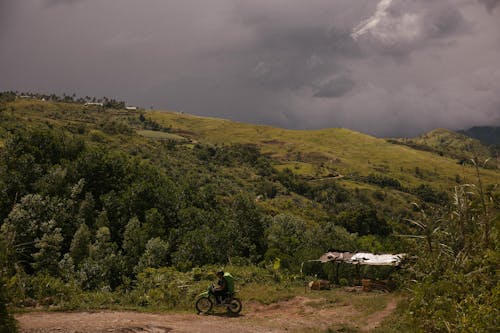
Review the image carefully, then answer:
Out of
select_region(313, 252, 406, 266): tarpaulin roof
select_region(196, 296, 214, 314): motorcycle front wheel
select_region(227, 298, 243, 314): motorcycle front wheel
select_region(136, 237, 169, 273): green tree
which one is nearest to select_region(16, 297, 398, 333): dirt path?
select_region(227, 298, 243, 314): motorcycle front wheel

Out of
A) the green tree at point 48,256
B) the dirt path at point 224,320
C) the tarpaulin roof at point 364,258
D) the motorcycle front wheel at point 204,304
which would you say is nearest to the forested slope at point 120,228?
the green tree at point 48,256

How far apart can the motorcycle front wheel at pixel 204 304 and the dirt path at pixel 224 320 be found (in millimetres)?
471

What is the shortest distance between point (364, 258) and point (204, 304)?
1518 centimetres

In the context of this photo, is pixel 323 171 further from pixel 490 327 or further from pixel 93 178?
pixel 490 327

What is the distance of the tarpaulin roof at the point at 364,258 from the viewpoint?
2923 cm

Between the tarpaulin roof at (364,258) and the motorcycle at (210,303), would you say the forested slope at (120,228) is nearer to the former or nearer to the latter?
the tarpaulin roof at (364,258)

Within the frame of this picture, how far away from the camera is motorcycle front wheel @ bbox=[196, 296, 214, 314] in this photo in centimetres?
1912

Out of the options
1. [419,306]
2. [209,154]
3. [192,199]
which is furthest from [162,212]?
[209,154]

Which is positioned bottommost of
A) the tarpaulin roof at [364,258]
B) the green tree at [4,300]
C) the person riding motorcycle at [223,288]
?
the tarpaulin roof at [364,258]

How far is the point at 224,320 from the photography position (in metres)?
18.0

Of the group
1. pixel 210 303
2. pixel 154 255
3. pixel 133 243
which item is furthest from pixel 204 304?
pixel 133 243

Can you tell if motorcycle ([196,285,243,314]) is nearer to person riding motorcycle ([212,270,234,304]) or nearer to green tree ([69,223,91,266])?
person riding motorcycle ([212,270,234,304])

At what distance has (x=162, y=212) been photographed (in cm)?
4066

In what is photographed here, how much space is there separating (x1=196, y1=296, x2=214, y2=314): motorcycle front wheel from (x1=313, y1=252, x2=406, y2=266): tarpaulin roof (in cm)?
1444
